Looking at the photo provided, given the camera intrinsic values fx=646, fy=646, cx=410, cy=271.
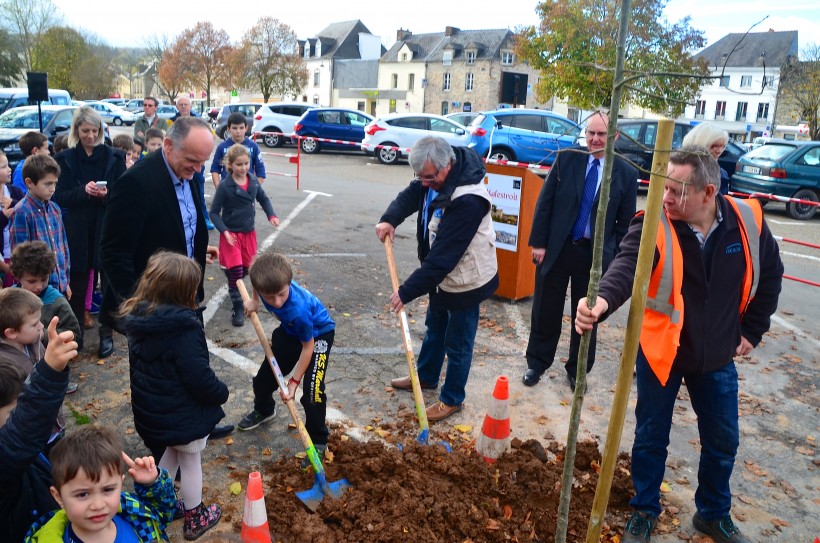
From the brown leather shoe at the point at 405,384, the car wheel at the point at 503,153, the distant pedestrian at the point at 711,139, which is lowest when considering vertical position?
the brown leather shoe at the point at 405,384

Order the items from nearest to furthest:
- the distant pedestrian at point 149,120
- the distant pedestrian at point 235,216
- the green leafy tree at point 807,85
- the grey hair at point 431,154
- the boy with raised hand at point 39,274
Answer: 1. the boy with raised hand at point 39,274
2. the grey hair at point 431,154
3. the distant pedestrian at point 235,216
4. the distant pedestrian at point 149,120
5. the green leafy tree at point 807,85

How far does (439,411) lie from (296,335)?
1.24 meters

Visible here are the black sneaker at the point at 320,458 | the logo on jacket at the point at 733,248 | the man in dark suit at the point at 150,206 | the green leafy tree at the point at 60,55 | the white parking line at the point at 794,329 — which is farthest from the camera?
the green leafy tree at the point at 60,55

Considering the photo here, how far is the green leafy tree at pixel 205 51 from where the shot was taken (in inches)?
2381

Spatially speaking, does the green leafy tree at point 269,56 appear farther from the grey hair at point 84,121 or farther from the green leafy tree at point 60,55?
the grey hair at point 84,121

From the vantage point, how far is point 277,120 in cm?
2477

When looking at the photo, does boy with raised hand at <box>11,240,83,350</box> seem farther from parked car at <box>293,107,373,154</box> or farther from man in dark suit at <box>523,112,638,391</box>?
A: parked car at <box>293,107,373,154</box>

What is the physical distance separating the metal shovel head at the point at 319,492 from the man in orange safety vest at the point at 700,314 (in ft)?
4.99

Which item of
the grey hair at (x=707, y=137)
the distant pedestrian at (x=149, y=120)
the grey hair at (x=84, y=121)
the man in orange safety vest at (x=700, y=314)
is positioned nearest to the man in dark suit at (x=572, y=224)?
the grey hair at (x=707, y=137)

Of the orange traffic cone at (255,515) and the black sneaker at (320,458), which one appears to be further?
the black sneaker at (320,458)

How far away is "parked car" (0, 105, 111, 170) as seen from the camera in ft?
44.7

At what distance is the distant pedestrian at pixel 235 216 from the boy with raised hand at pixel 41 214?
159 centimetres

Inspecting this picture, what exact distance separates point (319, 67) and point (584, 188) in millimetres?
70266

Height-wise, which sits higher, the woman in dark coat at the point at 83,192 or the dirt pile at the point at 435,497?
the woman in dark coat at the point at 83,192
